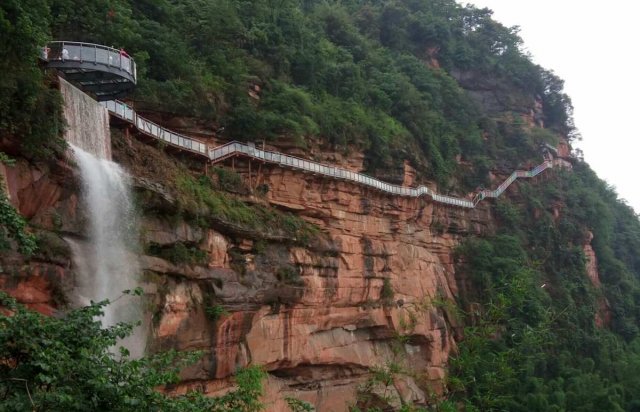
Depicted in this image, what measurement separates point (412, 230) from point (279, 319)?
13.3m

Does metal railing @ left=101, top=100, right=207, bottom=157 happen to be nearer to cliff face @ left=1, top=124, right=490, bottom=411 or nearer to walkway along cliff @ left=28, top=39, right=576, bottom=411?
walkway along cliff @ left=28, top=39, right=576, bottom=411

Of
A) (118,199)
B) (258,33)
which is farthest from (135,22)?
(118,199)

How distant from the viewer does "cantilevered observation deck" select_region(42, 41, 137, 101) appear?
16922mm

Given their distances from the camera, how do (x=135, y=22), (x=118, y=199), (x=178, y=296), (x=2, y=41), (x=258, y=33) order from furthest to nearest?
1. (x=258, y=33)
2. (x=135, y=22)
3. (x=178, y=296)
4. (x=118, y=199)
5. (x=2, y=41)

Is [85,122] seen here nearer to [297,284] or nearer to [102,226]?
→ [102,226]

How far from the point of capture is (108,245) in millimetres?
15961

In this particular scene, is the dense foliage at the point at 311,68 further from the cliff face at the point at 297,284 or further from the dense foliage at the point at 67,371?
the dense foliage at the point at 67,371

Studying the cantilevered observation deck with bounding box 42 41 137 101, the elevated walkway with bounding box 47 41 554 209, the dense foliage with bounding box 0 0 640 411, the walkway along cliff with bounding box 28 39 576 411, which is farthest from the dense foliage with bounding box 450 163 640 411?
the cantilevered observation deck with bounding box 42 41 137 101

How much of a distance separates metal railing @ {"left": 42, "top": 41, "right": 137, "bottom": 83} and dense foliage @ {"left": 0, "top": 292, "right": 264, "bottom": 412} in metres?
10.1

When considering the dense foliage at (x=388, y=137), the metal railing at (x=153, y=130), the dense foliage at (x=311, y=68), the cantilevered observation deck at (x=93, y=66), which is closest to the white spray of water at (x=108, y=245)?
the dense foliage at (x=388, y=137)

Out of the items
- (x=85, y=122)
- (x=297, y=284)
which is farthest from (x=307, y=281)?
(x=85, y=122)

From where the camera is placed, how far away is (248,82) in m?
26.8

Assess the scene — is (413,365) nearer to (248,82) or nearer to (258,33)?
(248,82)

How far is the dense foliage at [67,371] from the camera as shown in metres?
7.55
